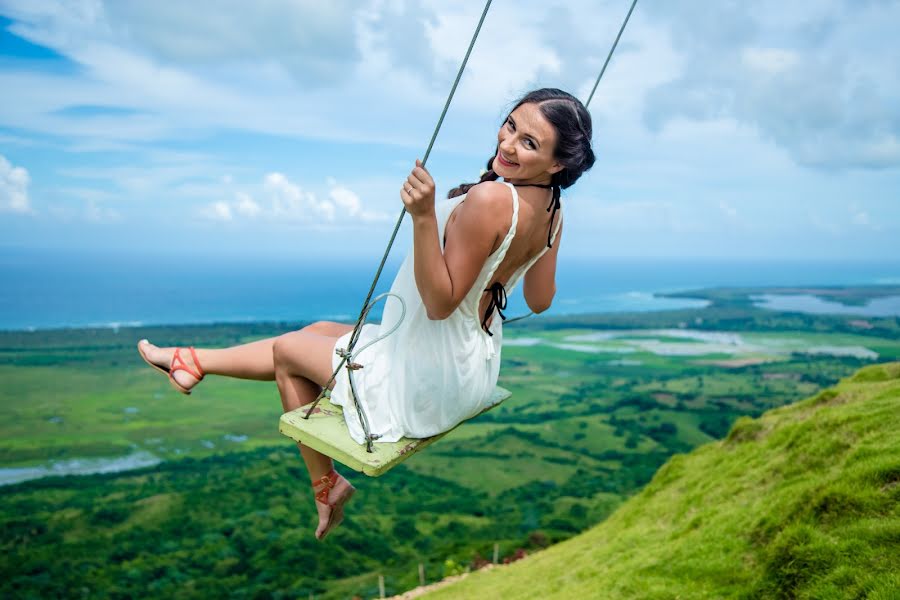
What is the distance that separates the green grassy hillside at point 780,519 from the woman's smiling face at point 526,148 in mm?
2619

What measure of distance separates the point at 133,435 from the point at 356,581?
35.2 m

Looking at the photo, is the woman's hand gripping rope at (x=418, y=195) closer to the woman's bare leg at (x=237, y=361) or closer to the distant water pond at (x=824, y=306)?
the woman's bare leg at (x=237, y=361)

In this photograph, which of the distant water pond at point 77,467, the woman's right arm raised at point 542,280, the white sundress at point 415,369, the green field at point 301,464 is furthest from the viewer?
the distant water pond at point 77,467

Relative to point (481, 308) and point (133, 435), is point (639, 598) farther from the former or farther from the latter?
point (133, 435)

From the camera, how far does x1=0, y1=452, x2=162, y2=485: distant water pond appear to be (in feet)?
178

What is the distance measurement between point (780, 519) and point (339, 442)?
374cm

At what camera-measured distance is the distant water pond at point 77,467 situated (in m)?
54.3

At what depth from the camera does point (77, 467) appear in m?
55.3

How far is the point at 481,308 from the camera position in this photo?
2.60 meters

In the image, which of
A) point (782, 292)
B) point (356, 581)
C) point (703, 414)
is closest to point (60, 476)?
point (356, 581)

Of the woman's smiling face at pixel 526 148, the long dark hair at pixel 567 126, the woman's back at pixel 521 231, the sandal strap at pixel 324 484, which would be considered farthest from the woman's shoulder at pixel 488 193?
the sandal strap at pixel 324 484

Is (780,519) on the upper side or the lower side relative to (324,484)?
lower

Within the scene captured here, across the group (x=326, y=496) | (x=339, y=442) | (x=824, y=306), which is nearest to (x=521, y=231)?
(x=339, y=442)

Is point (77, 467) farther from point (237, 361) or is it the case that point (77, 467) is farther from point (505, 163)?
point (505, 163)
